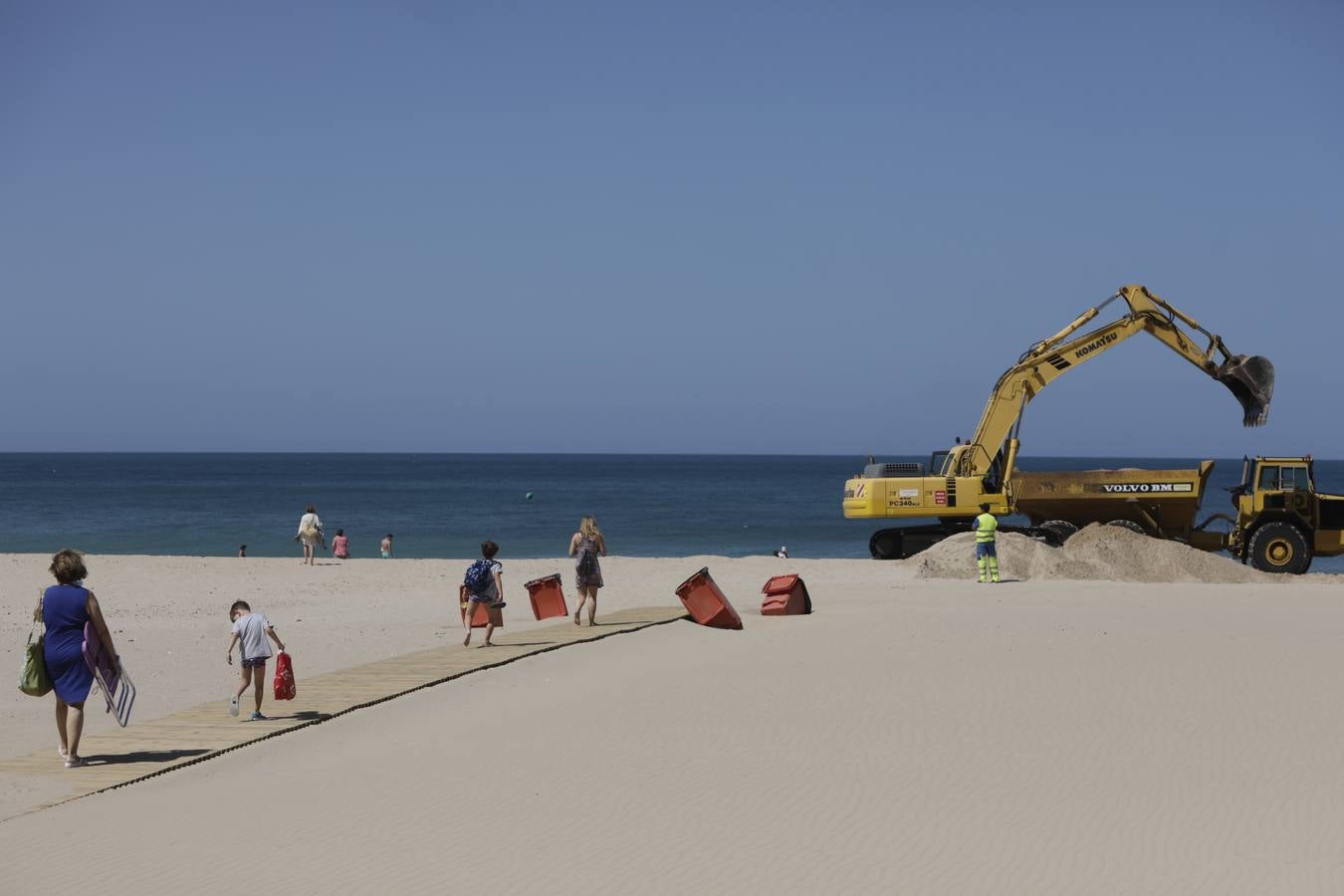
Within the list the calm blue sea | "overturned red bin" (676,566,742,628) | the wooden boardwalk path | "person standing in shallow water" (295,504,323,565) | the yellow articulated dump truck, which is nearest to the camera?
the wooden boardwalk path

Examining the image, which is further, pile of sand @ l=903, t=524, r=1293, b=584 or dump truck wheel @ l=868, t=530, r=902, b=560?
dump truck wheel @ l=868, t=530, r=902, b=560

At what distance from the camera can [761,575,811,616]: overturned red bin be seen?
21.5 meters

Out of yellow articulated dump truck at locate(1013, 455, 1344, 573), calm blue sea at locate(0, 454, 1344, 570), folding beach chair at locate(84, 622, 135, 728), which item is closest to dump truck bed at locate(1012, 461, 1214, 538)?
yellow articulated dump truck at locate(1013, 455, 1344, 573)

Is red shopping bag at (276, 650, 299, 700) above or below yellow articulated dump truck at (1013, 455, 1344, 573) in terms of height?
below

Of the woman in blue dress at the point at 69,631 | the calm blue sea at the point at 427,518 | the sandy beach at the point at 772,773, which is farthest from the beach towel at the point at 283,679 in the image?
the calm blue sea at the point at 427,518

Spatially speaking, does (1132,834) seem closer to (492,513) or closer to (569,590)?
(569,590)

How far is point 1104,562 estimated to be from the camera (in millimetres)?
28328

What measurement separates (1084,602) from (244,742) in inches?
629

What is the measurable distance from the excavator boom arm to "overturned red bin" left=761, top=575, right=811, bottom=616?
11.8m

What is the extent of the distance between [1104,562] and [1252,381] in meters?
6.01

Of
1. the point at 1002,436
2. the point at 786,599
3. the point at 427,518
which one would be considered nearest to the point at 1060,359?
the point at 1002,436

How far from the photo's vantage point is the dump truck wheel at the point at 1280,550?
96.3 ft

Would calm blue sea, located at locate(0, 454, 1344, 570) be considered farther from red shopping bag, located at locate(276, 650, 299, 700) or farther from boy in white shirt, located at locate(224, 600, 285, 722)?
boy in white shirt, located at locate(224, 600, 285, 722)

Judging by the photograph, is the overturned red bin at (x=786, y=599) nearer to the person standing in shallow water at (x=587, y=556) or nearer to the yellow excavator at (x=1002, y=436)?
the person standing in shallow water at (x=587, y=556)
